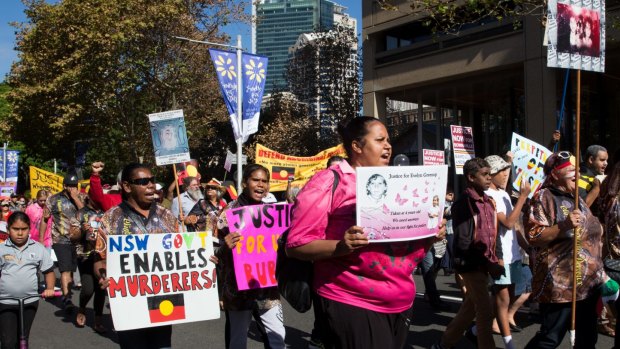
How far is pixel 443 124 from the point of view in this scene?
27.2m

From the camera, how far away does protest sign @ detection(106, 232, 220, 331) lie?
15.7 feet

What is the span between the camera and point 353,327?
3.21 m

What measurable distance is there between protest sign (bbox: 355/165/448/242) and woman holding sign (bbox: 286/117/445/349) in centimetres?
9

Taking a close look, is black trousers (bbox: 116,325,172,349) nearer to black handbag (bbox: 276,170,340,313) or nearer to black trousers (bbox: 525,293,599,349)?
black handbag (bbox: 276,170,340,313)

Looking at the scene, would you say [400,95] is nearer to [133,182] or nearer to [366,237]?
[133,182]

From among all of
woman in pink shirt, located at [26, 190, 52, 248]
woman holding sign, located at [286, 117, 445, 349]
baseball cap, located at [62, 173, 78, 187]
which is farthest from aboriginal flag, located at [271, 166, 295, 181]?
woman holding sign, located at [286, 117, 445, 349]

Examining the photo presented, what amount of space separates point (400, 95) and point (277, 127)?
12894 mm

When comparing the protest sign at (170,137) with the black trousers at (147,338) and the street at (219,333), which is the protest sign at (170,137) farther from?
the black trousers at (147,338)

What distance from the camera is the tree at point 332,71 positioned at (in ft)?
105

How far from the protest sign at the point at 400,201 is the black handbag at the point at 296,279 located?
22cm

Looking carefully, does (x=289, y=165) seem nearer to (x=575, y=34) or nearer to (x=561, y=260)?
(x=575, y=34)

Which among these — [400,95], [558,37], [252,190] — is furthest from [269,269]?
[400,95]

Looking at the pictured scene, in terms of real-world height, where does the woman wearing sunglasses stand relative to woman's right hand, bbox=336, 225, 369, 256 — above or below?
below

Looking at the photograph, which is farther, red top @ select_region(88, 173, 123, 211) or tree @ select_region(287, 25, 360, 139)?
tree @ select_region(287, 25, 360, 139)
